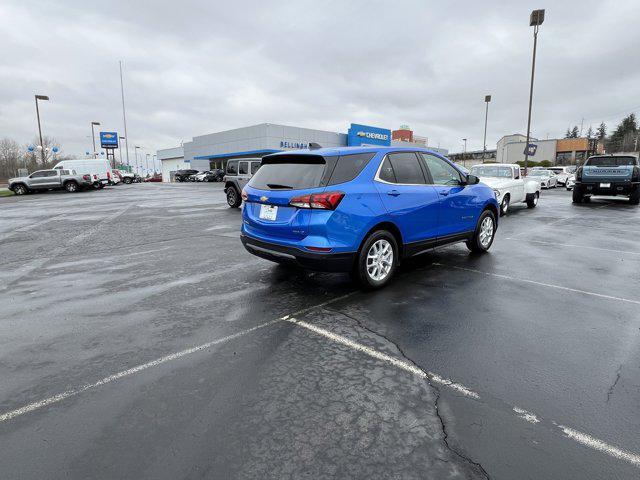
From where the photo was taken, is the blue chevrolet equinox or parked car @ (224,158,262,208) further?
parked car @ (224,158,262,208)

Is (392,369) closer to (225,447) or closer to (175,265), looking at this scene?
(225,447)

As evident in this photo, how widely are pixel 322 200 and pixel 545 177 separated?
96.9ft

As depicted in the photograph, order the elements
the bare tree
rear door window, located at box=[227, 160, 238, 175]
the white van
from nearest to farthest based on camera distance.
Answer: rear door window, located at box=[227, 160, 238, 175]
the white van
the bare tree

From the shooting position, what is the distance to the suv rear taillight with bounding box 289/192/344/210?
4.46m

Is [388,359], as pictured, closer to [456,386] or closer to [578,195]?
[456,386]

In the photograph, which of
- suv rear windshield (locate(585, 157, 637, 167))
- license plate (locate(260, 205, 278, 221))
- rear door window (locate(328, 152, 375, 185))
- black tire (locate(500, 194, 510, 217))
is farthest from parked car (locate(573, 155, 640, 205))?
license plate (locate(260, 205, 278, 221))

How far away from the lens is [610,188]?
51.8 ft

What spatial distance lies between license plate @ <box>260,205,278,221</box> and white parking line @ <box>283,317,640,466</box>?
4.47 feet

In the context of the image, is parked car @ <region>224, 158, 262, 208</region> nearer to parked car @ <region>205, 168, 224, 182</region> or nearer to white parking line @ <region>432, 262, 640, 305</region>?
white parking line @ <region>432, 262, 640, 305</region>

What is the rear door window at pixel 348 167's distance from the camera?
183 inches

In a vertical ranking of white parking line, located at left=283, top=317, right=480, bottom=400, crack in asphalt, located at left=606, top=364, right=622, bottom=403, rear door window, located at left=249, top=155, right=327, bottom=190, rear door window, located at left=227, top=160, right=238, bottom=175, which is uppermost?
rear door window, located at left=227, top=160, right=238, bottom=175

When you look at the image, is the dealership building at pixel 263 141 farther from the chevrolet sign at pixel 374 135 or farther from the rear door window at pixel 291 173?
the rear door window at pixel 291 173

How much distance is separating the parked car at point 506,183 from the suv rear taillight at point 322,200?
9.65m

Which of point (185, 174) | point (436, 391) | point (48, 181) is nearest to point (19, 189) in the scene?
point (48, 181)
